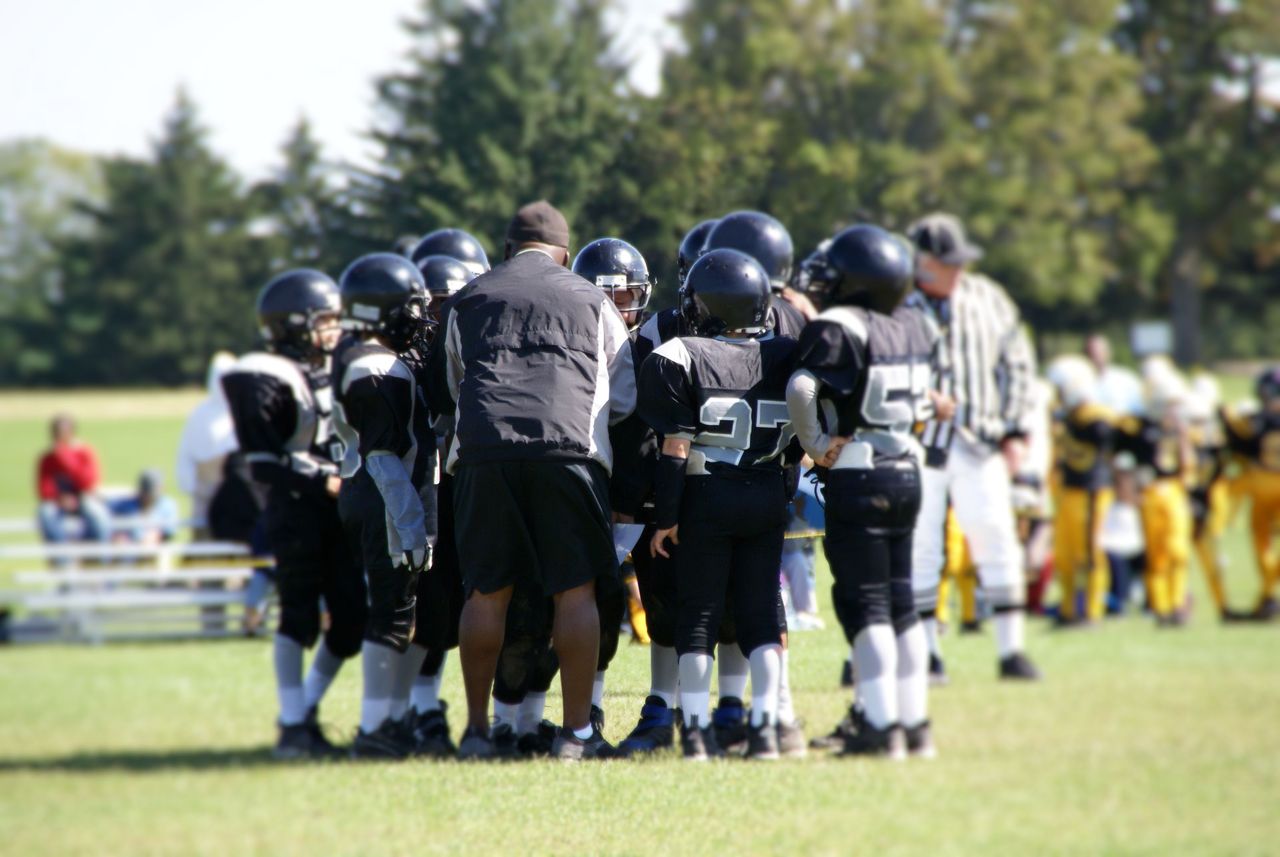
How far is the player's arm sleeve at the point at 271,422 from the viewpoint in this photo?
5.97 meters

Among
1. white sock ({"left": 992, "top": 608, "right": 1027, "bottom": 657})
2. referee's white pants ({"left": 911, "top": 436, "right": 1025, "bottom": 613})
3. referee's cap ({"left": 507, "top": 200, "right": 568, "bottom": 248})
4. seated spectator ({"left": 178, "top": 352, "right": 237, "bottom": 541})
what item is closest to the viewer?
referee's cap ({"left": 507, "top": 200, "right": 568, "bottom": 248})

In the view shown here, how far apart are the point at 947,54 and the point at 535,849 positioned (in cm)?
3301

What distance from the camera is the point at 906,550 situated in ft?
16.5

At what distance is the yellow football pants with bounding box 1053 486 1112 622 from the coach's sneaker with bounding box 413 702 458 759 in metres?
7.64

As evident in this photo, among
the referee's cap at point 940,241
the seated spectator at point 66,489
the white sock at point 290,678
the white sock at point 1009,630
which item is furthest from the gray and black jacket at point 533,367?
the seated spectator at point 66,489

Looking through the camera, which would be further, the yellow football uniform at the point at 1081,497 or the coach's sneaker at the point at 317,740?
the yellow football uniform at the point at 1081,497

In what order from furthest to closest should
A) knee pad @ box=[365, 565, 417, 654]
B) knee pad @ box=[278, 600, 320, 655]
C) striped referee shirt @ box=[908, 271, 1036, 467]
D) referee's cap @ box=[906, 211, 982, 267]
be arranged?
striped referee shirt @ box=[908, 271, 1036, 467], referee's cap @ box=[906, 211, 982, 267], knee pad @ box=[278, 600, 320, 655], knee pad @ box=[365, 565, 417, 654]

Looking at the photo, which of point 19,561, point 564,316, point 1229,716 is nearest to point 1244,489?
point 1229,716

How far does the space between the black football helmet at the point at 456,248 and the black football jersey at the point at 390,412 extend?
518 mm

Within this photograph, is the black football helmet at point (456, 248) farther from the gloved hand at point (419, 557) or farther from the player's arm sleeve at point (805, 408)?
Result: the player's arm sleeve at point (805, 408)

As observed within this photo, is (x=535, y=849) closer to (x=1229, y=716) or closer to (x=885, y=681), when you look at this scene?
(x=885, y=681)

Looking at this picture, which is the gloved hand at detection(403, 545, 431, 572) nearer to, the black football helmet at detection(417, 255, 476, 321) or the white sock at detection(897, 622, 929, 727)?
the black football helmet at detection(417, 255, 476, 321)

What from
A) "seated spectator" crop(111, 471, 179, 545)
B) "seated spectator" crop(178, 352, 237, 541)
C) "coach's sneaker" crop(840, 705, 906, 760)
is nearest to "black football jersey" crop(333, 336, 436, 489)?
"coach's sneaker" crop(840, 705, 906, 760)

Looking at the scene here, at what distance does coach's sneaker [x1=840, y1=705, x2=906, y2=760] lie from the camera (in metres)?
5.31
